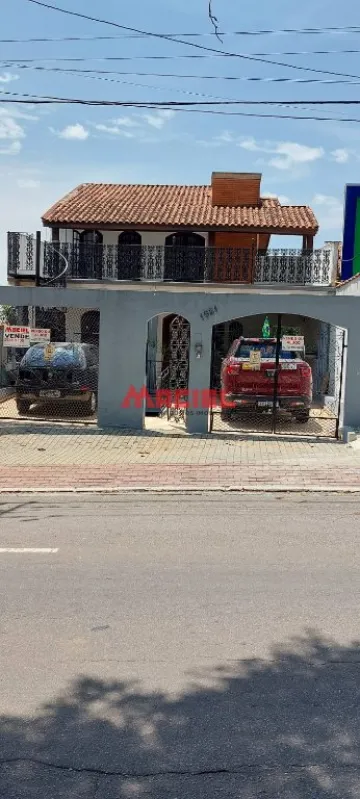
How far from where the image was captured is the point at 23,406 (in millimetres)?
13102

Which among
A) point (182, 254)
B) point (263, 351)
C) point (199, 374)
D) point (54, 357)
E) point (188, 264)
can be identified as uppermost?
point (182, 254)

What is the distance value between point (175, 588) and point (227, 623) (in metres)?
0.74

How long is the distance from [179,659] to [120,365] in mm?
8623

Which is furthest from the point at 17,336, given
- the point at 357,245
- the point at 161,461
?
the point at 357,245

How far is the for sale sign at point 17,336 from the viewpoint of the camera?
12.2 m

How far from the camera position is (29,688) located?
3.77 metres

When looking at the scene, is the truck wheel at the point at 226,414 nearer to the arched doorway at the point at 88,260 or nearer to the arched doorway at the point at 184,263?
the arched doorway at the point at 184,263

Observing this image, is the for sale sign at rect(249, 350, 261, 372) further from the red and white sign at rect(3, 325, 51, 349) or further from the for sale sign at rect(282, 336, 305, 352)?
the red and white sign at rect(3, 325, 51, 349)

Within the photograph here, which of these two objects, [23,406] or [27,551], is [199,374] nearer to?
[23,406]

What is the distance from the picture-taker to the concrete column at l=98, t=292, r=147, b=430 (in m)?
12.2

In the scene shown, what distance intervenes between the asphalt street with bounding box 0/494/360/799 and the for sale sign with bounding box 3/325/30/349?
585 centimetres

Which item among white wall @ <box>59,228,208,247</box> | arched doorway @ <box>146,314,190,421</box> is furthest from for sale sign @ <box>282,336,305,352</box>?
white wall @ <box>59,228,208,247</box>

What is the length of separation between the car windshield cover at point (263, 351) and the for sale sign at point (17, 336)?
4106 mm

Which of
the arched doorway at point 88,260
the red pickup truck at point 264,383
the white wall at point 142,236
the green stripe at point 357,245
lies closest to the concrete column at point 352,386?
the red pickup truck at point 264,383
